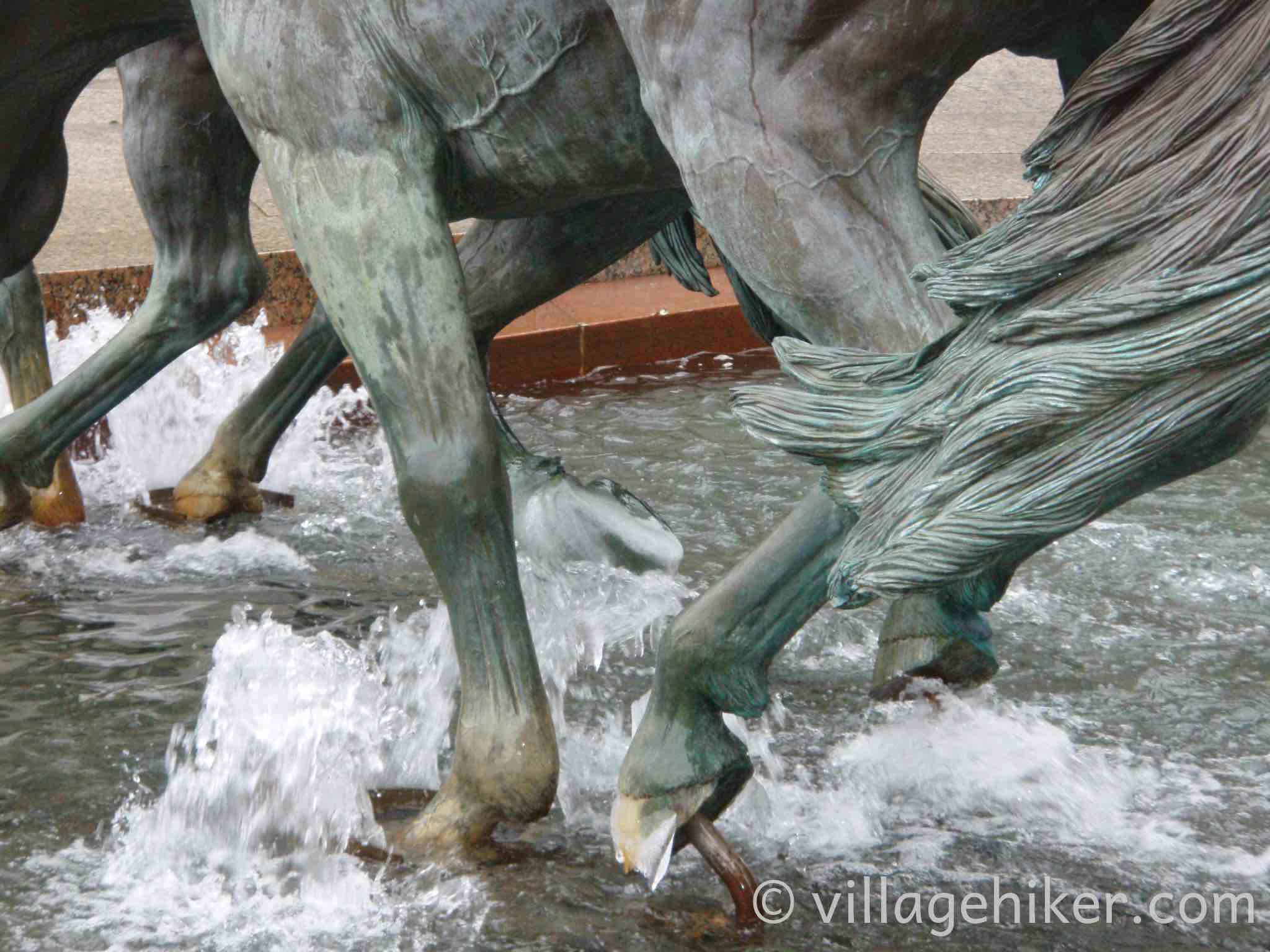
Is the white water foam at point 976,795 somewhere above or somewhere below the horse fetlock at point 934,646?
below

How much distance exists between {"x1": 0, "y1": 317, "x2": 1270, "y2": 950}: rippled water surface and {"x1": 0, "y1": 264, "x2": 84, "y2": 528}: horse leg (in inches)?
2.8

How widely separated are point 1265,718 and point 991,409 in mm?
1319

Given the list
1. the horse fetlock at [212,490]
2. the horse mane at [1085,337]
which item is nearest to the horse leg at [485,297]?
the horse fetlock at [212,490]

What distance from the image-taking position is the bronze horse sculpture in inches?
71.2

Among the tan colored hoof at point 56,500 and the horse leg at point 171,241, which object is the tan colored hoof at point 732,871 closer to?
the horse leg at point 171,241

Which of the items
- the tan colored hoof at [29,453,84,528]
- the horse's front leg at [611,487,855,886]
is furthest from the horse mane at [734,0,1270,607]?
the tan colored hoof at [29,453,84,528]

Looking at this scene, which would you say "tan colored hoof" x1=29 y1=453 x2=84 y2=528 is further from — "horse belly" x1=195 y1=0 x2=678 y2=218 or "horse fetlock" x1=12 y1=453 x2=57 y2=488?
"horse belly" x1=195 y1=0 x2=678 y2=218

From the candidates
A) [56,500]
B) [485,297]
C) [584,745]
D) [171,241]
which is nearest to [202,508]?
[56,500]

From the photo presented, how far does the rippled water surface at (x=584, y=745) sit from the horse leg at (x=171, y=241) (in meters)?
0.31

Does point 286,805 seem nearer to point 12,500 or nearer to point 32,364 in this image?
point 12,500

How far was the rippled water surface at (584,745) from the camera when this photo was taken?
7.04 ft

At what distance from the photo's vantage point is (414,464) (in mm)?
2256

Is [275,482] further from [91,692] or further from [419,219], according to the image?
[419,219]

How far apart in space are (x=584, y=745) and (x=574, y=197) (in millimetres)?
812
